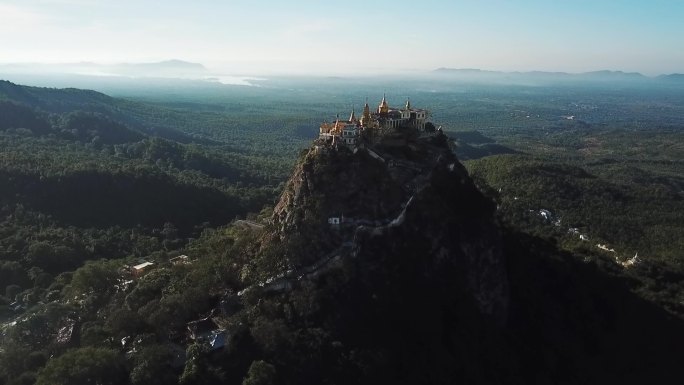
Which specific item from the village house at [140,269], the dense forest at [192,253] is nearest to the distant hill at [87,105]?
the dense forest at [192,253]

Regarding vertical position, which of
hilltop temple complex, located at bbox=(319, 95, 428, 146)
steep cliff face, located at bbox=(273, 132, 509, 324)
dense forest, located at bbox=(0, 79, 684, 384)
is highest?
hilltop temple complex, located at bbox=(319, 95, 428, 146)

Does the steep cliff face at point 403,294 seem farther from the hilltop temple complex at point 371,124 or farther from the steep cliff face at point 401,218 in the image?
the hilltop temple complex at point 371,124

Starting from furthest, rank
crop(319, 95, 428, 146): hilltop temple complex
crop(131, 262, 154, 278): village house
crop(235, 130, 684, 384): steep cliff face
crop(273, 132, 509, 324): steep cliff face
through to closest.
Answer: crop(131, 262, 154, 278): village house, crop(319, 95, 428, 146): hilltop temple complex, crop(273, 132, 509, 324): steep cliff face, crop(235, 130, 684, 384): steep cliff face

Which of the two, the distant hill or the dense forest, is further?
the distant hill

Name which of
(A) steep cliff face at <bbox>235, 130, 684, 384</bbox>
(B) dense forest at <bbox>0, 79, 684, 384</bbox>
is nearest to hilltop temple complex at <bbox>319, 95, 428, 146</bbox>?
(A) steep cliff face at <bbox>235, 130, 684, 384</bbox>

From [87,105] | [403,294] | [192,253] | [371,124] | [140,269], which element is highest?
[371,124]

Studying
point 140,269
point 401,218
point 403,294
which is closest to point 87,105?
point 140,269

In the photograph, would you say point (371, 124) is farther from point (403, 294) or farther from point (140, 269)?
point (140, 269)

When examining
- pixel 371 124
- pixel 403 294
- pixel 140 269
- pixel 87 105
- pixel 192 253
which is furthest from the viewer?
pixel 87 105

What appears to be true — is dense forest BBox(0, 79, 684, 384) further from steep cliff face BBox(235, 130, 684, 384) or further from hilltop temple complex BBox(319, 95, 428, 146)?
hilltop temple complex BBox(319, 95, 428, 146)
